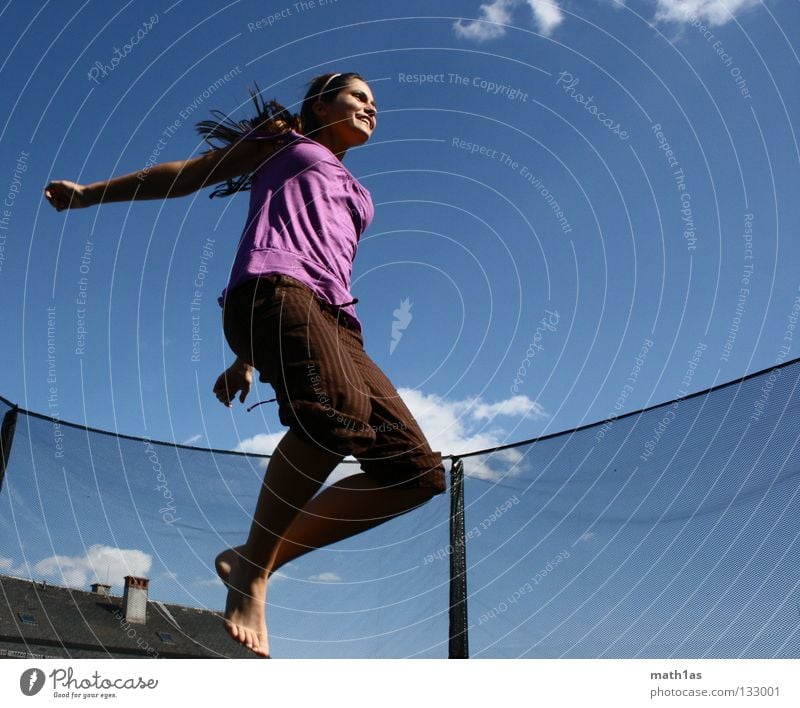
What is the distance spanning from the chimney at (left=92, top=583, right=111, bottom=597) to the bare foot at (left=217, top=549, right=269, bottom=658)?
2.24 m

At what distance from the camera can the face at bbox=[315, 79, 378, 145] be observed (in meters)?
2.68

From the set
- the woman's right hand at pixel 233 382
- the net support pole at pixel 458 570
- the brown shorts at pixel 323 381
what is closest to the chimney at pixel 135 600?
the net support pole at pixel 458 570

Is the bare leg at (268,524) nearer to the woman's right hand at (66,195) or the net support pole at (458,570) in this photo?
the woman's right hand at (66,195)

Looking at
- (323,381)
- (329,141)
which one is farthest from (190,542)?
(323,381)

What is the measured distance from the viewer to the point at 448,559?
502cm

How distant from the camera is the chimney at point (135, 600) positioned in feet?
14.3

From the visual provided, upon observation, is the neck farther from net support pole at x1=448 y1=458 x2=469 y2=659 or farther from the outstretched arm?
net support pole at x1=448 y1=458 x2=469 y2=659

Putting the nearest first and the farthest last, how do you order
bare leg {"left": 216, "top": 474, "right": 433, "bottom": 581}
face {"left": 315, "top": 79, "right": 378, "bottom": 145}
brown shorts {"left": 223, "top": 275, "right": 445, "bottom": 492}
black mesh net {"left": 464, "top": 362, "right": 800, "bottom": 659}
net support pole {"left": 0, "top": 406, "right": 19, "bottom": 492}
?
1. brown shorts {"left": 223, "top": 275, "right": 445, "bottom": 492}
2. bare leg {"left": 216, "top": 474, "right": 433, "bottom": 581}
3. face {"left": 315, "top": 79, "right": 378, "bottom": 145}
4. black mesh net {"left": 464, "top": 362, "right": 800, "bottom": 659}
5. net support pole {"left": 0, "top": 406, "right": 19, "bottom": 492}

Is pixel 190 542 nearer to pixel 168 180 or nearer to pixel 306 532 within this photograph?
pixel 306 532

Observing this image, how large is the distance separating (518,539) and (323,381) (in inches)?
132

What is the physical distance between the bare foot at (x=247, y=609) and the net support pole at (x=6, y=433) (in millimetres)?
2650

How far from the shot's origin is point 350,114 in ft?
8.76

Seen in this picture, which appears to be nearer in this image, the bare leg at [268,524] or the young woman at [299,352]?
the young woman at [299,352]

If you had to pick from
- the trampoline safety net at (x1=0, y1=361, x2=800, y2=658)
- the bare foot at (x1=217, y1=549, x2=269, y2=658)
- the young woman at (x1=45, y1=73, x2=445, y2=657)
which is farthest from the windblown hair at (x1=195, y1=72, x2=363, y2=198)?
the trampoline safety net at (x1=0, y1=361, x2=800, y2=658)
